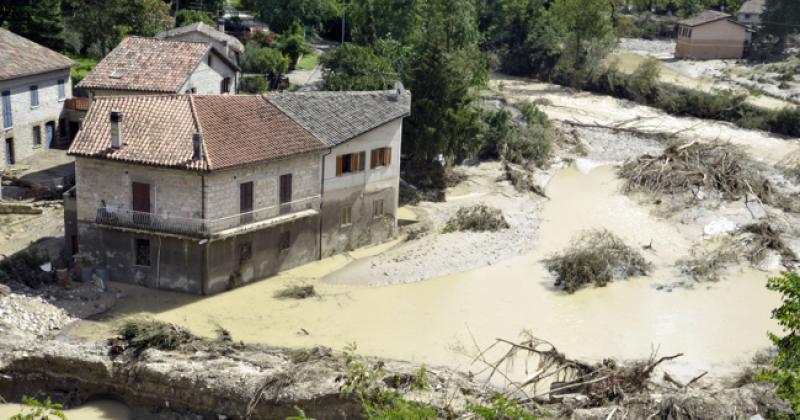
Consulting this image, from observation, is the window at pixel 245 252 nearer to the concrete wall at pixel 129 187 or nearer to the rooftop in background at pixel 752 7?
the concrete wall at pixel 129 187

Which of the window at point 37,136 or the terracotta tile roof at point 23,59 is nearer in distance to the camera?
the terracotta tile roof at point 23,59

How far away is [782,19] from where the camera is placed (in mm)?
97938

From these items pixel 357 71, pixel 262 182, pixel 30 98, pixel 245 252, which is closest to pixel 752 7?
pixel 357 71

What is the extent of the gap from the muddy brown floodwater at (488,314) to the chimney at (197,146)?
5.54m

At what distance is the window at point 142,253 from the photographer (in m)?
37.1

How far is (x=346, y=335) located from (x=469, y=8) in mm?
45611

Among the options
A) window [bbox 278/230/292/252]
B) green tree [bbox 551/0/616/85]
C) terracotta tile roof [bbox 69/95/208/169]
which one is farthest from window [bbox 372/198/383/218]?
green tree [bbox 551/0/616/85]

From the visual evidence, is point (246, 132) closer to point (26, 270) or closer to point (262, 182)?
point (262, 182)

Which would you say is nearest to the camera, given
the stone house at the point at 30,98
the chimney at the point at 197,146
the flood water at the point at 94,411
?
the flood water at the point at 94,411

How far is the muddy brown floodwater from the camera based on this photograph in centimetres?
3431

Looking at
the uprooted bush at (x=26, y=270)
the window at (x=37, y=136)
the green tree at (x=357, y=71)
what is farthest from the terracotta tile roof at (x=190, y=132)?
the green tree at (x=357, y=71)

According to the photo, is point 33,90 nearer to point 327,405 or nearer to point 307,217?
point 307,217

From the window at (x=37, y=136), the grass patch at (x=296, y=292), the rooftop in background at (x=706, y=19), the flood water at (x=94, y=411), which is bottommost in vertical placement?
the flood water at (x=94, y=411)

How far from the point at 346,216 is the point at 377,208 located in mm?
2077
